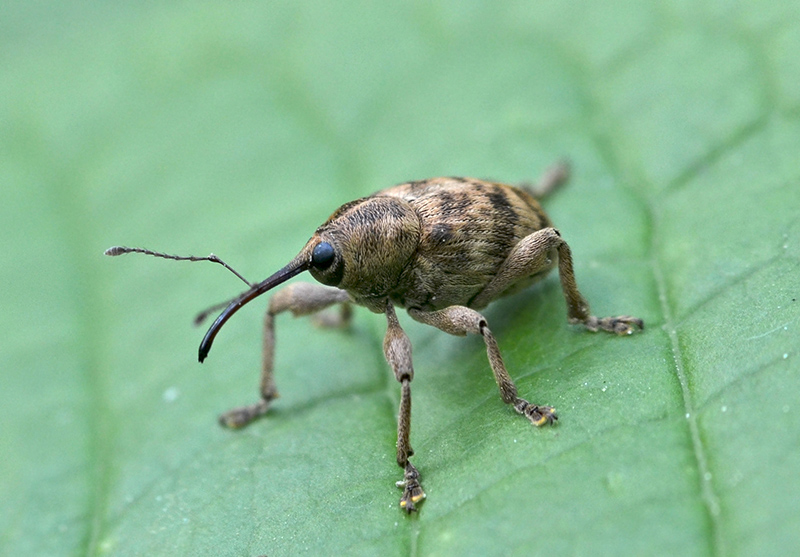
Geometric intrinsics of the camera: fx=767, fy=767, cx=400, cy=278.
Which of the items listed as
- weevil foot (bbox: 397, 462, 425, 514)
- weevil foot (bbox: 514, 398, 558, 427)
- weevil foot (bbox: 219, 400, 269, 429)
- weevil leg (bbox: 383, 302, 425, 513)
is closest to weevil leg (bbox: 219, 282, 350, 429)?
weevil foot (bbox: 219, 400, 269, 429)

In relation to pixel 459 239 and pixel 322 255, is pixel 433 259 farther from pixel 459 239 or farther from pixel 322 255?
pixel 322 255

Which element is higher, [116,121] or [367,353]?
[116,121]

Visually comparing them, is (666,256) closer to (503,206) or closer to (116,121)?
(503,206)

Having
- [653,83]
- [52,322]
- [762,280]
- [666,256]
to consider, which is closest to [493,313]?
[666,256]

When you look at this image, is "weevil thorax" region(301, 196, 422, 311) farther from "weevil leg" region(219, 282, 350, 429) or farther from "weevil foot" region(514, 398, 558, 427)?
"weevil foot" region(514, 398, 558, 427)

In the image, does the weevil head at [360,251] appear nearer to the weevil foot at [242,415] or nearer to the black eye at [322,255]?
the black eye at [322,255]

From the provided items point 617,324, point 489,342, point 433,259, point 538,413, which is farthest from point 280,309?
point 617,324
